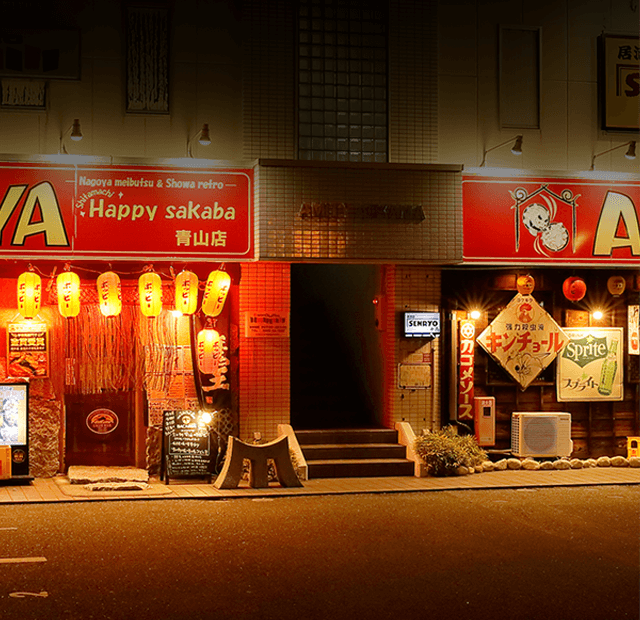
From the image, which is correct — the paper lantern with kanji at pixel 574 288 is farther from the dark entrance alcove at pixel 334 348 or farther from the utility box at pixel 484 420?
the dark entrance alcove at pixel 334 348

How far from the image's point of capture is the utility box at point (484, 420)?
17.6m

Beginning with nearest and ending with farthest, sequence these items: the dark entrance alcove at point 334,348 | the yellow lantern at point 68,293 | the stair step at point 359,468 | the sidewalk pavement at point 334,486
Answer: the sidewalk pavement at point 334,486 < the yellow lantern at point 68,293 < the stair step at point 359,468 < the dark entrance alcove at point 334,348

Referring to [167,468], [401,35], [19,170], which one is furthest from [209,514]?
[401,35]

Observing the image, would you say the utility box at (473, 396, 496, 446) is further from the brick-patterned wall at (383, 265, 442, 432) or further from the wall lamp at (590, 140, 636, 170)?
the wall lamp at (590, 140, 636, 170)

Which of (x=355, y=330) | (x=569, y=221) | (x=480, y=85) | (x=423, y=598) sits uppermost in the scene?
(x=480, y=85)

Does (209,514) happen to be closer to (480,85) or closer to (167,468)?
(167,468)

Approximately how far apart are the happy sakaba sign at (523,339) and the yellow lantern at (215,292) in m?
5.55

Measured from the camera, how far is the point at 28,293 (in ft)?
48.9

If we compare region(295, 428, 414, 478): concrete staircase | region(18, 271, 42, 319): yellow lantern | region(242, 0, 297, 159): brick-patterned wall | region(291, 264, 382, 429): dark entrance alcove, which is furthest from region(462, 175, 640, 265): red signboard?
region(18, 271, 42, 319): yellow lantern

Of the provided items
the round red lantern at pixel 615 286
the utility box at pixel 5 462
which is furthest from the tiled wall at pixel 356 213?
the utility box at pixel 5 462

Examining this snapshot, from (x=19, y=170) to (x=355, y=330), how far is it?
844cm

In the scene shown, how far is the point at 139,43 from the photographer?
16.2 m

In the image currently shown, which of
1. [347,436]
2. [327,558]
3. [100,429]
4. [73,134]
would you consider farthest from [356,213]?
[327,558]

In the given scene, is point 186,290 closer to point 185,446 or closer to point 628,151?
point 185,446
